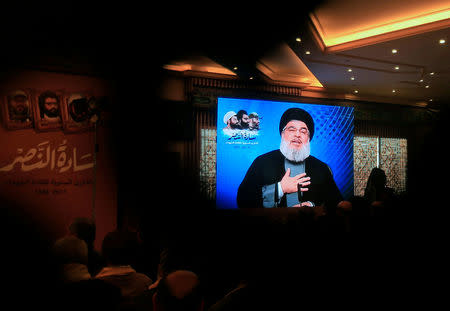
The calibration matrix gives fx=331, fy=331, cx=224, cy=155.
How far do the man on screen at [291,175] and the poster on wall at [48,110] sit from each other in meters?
3.40

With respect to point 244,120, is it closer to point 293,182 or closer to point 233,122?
point 233,122

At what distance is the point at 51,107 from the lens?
15.6 feet

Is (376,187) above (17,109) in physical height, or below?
below

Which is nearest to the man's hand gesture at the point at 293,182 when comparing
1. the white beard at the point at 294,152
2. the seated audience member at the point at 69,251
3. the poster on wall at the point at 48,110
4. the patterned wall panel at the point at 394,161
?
the white beard at the point at 294,152

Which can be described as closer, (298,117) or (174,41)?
(174,41)

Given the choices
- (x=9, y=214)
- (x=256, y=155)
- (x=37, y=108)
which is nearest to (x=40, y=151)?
(x=37, y=108)

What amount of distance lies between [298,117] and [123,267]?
566cm

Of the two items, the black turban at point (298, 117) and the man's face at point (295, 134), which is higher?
the black turban at point (298, 117)

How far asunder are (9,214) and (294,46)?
14.9 ft

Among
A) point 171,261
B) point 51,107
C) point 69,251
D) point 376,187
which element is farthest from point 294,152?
point 69,251

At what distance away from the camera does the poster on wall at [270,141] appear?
20.8ft

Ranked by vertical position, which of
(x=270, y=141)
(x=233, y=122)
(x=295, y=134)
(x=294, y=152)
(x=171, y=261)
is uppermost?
(x=233, y=122)

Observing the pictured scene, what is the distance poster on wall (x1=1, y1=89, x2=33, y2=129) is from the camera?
450 cm

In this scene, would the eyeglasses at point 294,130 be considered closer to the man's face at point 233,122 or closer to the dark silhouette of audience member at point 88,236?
the man's face at point 233,122
